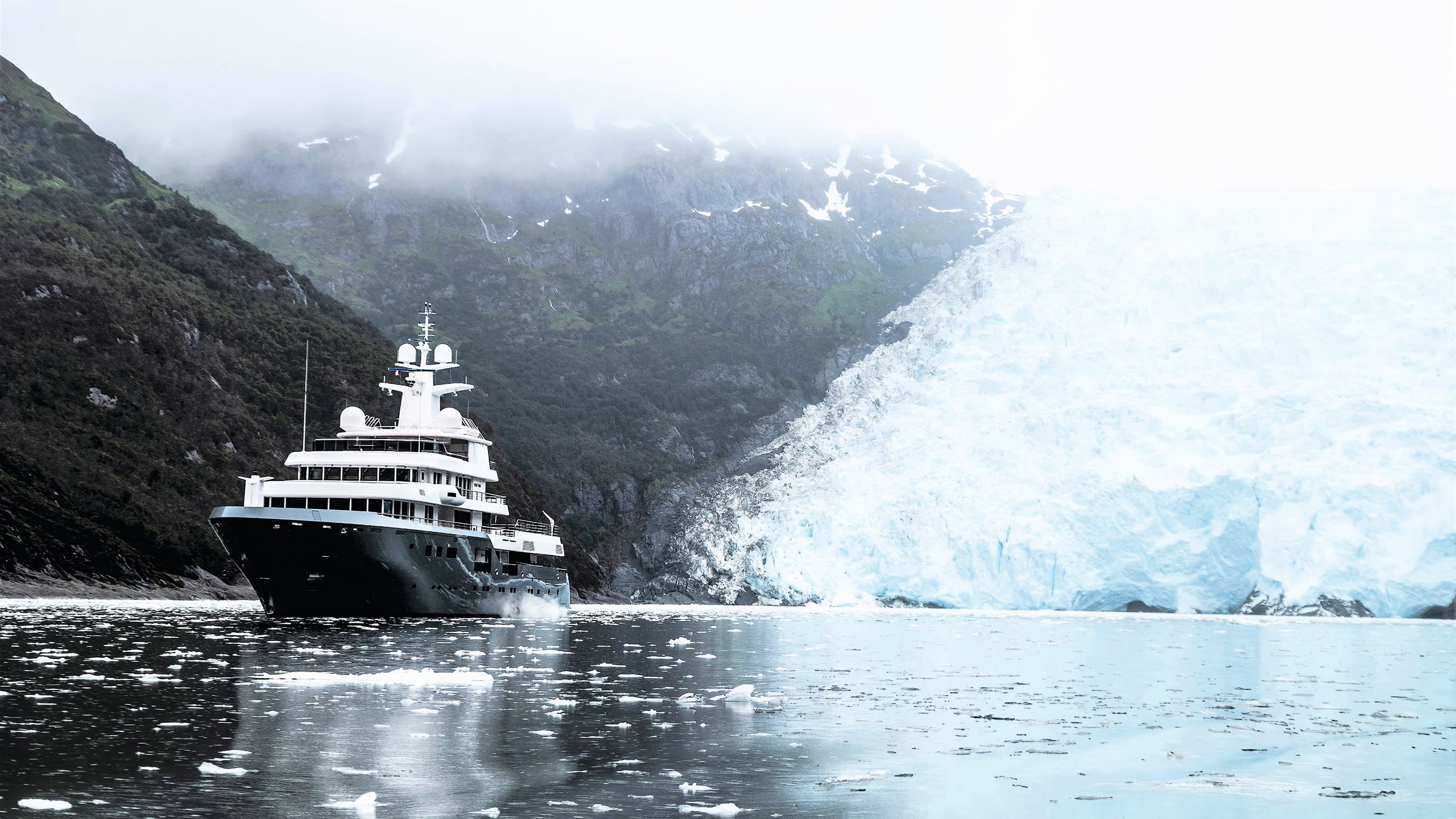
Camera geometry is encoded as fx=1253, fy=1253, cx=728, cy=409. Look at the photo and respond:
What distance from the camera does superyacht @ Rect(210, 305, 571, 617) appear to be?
142ft

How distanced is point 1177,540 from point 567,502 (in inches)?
2903

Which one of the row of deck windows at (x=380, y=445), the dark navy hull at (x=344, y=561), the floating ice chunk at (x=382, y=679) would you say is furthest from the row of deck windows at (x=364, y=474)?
the floating ice chunk at (x=382, y=679)

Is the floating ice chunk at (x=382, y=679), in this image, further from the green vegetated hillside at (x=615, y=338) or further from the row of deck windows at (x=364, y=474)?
the green vegetated hillside at (x=615, y=338)

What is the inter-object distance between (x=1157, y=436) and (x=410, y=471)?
4152 centimetres

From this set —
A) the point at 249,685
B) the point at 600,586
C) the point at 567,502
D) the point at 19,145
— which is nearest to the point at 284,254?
the point at 19,145

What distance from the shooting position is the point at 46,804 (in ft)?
35.3

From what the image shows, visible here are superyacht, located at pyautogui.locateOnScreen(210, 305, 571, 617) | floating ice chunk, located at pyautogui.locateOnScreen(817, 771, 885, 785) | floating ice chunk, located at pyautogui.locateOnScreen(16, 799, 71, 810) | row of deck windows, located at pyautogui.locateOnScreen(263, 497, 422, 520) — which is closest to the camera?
floating ice chunk, located at pyautogui.locateOnScreen(16, 799, 71, 810)

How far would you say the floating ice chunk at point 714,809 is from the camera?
11516mm

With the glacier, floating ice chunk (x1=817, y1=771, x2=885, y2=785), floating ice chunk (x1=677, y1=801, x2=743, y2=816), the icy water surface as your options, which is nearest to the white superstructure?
the icy water surface

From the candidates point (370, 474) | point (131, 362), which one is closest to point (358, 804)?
point (370, 474)

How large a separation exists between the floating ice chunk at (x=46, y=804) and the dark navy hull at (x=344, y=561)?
32.4 meters

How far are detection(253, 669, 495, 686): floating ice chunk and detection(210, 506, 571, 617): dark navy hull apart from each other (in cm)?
2103

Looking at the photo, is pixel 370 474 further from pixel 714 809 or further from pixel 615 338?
pixel 615 338

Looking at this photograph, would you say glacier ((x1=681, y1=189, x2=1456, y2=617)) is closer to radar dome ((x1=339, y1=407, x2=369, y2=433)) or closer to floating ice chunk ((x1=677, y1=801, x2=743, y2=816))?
radar dome ((x1=339, y1=407, x2=369, y2=433))
